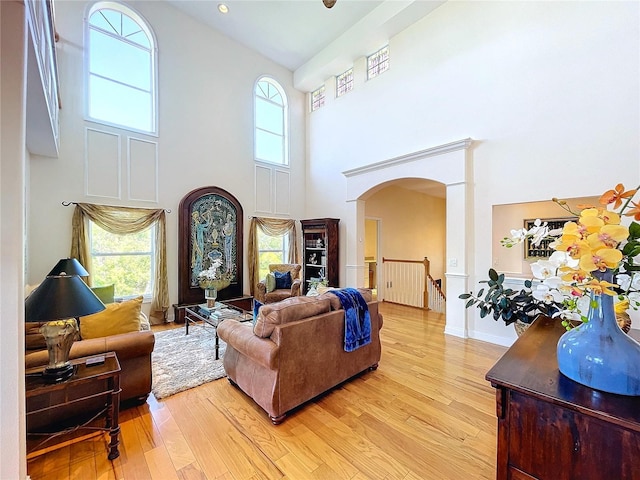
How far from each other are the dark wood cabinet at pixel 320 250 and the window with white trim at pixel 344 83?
306cm

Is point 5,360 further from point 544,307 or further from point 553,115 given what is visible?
point 553,115

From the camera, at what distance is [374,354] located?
3.09 metres

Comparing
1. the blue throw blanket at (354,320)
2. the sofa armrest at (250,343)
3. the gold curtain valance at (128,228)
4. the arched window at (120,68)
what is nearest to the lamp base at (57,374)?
the sofa armrest at (250,343)

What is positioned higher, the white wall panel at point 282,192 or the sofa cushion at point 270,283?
the white wall panel at point 282,192

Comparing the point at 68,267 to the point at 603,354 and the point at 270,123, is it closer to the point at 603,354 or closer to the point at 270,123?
the point at 603,354

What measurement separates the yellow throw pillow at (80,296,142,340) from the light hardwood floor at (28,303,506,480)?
0.70 metres

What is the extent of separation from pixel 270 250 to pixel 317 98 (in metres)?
4.19

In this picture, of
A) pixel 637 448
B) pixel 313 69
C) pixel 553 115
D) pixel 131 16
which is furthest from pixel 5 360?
pixel 313 69

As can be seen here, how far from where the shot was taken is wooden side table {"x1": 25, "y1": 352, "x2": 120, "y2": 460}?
1.73 metres

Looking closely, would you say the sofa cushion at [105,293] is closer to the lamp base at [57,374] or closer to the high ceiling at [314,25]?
the lamp base at [57,374]

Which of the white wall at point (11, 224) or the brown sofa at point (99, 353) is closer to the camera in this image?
the white wall at point (11, 224)

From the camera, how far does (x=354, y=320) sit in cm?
275

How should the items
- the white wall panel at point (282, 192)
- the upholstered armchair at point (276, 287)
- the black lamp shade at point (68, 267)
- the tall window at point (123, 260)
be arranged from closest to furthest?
the black lamp shade at point (68, 267)
the tall window at point (123, 260)
the upholstered armchair at point (276, 287)
the white wall panel at point (282, 192)

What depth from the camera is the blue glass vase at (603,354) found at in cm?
97
